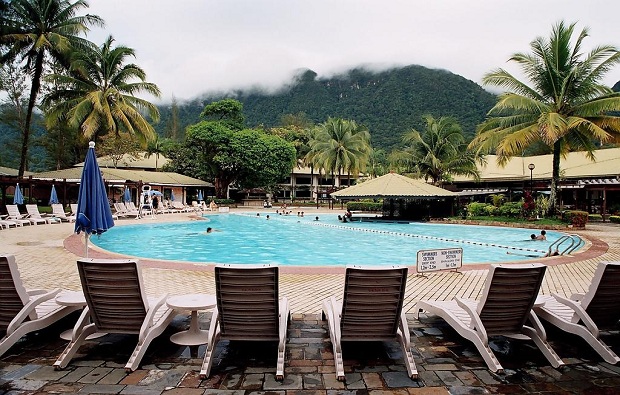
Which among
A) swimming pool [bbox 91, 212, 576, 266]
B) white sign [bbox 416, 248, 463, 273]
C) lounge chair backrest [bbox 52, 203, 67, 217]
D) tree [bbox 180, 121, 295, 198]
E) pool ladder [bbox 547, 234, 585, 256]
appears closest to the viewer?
white sign [bbox 416, 248, 463, 273]

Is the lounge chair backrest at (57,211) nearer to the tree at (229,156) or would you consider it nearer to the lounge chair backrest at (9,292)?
the tree at (229,156)

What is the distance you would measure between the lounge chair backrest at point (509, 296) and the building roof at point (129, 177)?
26.7 metres

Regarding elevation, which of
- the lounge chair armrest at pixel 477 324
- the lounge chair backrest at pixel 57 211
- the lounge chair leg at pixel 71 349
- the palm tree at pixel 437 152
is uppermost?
the palm tree at pixel 437 152

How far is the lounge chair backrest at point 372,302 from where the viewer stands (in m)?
3.33

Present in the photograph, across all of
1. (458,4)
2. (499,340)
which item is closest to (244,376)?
(499,340)

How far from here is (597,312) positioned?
12.8 feet

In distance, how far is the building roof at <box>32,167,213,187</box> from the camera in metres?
27.1

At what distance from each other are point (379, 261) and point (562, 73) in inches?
560

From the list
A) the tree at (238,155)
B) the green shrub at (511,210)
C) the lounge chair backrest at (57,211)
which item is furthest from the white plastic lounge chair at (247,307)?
the tree at (238,155)

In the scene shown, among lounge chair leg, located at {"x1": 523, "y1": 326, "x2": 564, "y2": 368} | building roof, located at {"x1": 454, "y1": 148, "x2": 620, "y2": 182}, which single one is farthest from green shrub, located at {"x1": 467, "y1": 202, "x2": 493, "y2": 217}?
lounge chair leg, located at {"x1": 523, "y1": 326, "x2": 564, "y2": 368}

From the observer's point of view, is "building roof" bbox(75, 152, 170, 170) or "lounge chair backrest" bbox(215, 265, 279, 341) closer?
"lounge chair backrest" bbox(215, 265, 279, 341)

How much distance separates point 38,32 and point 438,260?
80.8 ft

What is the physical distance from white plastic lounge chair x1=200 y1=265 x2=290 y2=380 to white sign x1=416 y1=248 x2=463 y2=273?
4.24m

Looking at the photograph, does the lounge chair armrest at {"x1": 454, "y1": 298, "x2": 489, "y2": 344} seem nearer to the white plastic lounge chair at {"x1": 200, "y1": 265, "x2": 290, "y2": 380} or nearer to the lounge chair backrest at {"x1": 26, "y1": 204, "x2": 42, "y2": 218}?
the white plastic lounge chair at {"x1": 200, "y1": 265, "x2": 290, "y2": 380}
